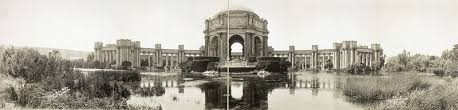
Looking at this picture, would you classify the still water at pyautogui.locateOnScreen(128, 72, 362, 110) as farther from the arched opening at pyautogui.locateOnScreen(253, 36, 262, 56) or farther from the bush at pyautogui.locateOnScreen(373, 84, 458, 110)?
the arched opening at pyautogui.locateOnScreen(253, 36, 262, 56)

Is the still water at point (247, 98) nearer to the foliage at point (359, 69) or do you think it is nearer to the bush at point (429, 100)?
the foliage at point (359, 69)

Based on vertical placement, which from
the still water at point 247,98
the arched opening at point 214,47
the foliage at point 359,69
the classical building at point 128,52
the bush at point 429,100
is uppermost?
the arched opening at point 214,47

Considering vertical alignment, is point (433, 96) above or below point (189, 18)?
below

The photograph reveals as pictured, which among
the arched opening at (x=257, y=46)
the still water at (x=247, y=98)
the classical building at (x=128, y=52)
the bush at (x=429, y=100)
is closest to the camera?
the bush at (x=429, y=100)

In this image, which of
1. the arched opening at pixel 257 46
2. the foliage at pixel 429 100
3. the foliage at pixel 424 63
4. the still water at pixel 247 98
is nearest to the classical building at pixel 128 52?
the still water at pixel 247 98

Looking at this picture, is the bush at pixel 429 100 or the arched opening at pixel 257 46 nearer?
the bush at pixel 429 100

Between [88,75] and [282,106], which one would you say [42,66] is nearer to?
[88,75]

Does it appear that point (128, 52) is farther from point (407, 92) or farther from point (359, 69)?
point (407, 92)

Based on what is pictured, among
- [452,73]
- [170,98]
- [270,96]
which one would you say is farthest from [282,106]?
[452,73]

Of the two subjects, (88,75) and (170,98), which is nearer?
(170,98)
